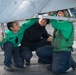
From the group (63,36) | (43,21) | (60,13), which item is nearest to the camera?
(60,13)

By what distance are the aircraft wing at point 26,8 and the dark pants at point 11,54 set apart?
74 centimetres

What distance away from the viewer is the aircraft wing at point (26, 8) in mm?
4284

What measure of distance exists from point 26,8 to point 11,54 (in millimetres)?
1034

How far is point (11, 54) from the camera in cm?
504

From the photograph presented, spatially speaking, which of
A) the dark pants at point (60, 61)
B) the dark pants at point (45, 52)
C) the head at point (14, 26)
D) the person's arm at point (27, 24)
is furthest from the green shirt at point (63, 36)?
the head at point (14, 26)

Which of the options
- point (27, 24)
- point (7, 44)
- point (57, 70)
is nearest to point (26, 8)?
point (27, 24)

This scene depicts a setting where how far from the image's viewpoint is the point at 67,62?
485 cm

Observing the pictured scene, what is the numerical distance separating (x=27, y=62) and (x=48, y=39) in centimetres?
54

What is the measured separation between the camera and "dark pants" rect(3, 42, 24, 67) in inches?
195

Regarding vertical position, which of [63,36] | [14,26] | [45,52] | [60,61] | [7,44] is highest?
[14,26]

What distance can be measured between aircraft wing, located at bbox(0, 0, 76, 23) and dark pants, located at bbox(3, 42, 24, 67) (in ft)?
2.44

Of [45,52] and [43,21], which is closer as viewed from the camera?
[43,21]

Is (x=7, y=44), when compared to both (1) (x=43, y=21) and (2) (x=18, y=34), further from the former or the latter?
(1) (x=43, y=21)

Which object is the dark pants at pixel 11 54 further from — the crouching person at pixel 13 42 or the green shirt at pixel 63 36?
the green shirt at pixel 63 36
